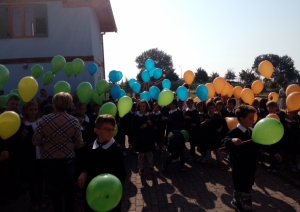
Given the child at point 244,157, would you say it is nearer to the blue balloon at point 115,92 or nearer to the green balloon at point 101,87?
the green balloon at point 101,87

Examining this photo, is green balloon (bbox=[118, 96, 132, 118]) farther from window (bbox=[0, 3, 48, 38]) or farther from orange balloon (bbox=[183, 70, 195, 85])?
window (bbox=[0, 3, 48, 38])

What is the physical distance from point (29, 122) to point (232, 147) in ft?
10.4

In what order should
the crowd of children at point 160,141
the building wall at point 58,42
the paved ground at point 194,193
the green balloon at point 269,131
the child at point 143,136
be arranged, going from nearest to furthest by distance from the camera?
1. the green balloon at point 269,131
2. the crowd of children at point 160,141
3. the paved ground at point 194,193
4. the child at point 143,136
5. the building wall at point 58,42

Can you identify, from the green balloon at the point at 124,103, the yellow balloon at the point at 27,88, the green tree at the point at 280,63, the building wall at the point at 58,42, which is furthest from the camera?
the green tree at the point at 280,63

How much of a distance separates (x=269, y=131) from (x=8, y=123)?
350 centimetres

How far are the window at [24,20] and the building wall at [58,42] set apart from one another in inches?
7.9

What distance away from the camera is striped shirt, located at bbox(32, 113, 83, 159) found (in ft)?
10.9

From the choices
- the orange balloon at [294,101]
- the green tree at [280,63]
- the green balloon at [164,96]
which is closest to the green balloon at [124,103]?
the green balloon at [164,96]

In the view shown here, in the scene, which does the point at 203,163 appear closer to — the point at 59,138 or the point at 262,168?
the point at 262,168

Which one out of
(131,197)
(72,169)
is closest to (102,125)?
→ (72,169)

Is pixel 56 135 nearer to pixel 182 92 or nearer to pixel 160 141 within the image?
pixel 160 141

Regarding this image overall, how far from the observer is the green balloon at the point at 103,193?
2514 mm

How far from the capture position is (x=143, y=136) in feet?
19.3

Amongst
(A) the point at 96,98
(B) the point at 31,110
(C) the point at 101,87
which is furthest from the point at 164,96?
(B) the point at 31,110
